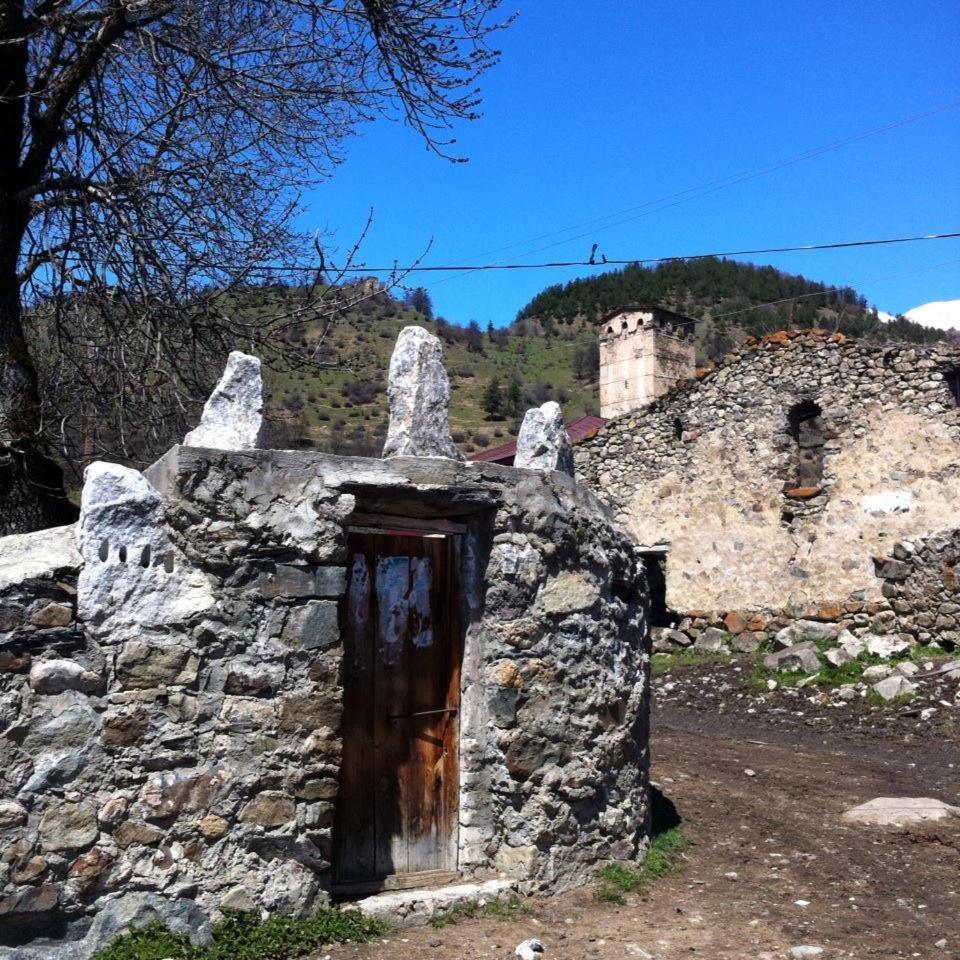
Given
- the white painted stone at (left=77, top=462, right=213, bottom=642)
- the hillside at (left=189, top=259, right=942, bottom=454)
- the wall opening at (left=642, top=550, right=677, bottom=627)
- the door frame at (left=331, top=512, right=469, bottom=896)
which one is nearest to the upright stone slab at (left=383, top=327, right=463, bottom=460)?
the door frame at (left=331, top=512, right=469, bottom=896)

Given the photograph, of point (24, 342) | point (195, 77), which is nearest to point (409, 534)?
point (24, 342)

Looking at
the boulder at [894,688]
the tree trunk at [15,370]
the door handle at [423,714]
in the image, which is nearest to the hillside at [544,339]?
the boulder at [894,688]

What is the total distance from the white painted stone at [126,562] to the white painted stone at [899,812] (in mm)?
5085

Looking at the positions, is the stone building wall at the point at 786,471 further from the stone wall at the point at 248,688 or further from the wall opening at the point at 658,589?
the stone wall at the point at 248,688

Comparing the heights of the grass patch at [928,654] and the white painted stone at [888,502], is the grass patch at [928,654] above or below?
below

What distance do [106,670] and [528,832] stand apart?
7.71ft

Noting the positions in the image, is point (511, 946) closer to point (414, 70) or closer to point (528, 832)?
point (528, 832)

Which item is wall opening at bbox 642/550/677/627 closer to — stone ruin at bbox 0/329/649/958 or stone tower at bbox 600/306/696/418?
stone tower at bbox 600/306/696/418

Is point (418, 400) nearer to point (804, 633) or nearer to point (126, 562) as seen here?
point (126, 562)

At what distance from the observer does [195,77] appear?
8164 mm

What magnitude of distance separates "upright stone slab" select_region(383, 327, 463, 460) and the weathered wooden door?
500 mm

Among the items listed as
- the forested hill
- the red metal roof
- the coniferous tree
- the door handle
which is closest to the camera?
the door handle

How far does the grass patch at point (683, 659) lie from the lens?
14326mm

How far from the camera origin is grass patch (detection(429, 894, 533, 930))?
4.93 metres
